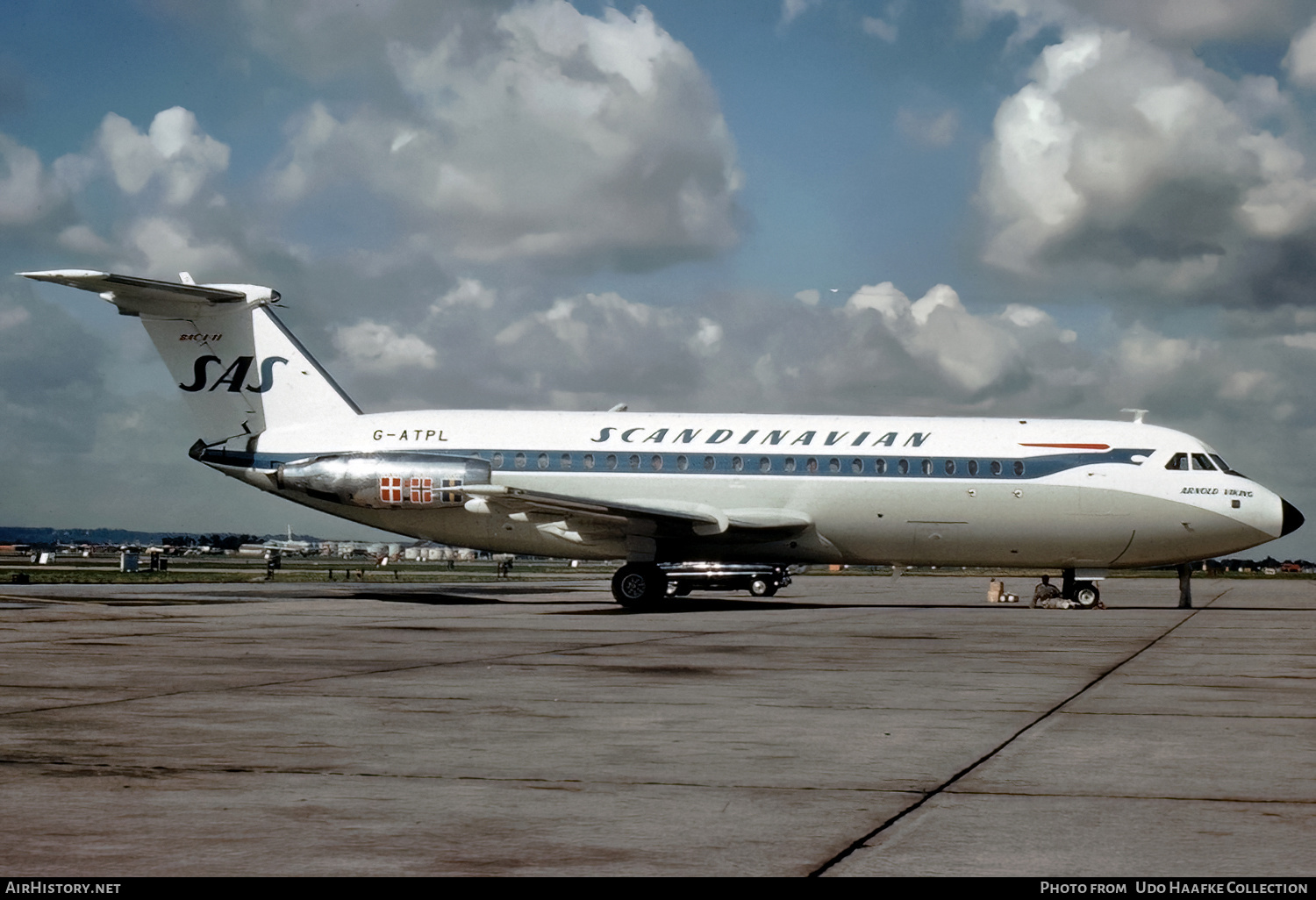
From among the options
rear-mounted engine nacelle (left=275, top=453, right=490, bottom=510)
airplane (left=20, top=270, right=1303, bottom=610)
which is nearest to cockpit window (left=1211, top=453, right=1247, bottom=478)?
airplane (left=20, top=270, right=1303, bottom=610)

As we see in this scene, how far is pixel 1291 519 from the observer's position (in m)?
28.7

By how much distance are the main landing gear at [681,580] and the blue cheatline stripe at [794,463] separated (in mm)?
2424

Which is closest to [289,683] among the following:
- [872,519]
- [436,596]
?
[872,519]

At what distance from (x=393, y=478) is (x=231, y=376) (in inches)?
216

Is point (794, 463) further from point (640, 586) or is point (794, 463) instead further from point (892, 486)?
point (640, 586)

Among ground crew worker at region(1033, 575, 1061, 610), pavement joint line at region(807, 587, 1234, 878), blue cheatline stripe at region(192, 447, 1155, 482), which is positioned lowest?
pavement joint line at region(807, 587, 1234, 878)

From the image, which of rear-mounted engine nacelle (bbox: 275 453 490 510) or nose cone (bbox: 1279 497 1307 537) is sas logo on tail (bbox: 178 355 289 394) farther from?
nose cone (bbox: 1279 497 1307 537)

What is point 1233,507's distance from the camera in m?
28.3

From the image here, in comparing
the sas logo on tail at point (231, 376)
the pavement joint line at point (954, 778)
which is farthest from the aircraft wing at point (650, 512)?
the pavement joint line at point (954, 778)

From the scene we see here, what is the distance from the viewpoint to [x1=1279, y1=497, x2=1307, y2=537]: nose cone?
93.8 ft

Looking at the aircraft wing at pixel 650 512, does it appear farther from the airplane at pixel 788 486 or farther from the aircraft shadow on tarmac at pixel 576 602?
the aircraft shadow on tarmac at pixel 576 602

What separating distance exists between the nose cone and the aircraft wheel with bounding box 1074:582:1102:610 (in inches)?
189

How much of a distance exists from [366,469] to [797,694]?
60.6 feet
